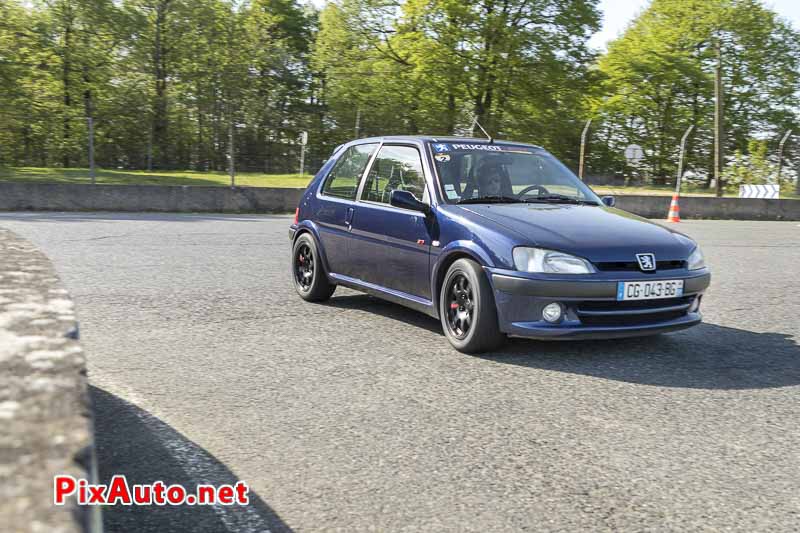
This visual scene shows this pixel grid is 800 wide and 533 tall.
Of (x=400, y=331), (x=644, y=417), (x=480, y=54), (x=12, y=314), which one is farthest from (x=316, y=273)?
(x=480, y=54)

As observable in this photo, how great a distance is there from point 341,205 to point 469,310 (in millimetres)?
2180

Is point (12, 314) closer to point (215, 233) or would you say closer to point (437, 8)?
point (215, 233)

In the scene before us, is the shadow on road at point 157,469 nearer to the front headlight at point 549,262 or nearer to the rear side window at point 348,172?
the front headlight at point 549,262

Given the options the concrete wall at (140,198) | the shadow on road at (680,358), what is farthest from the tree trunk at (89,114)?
the shadow on road at (680,358)

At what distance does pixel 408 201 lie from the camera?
6473mm

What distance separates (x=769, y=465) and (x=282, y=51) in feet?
172

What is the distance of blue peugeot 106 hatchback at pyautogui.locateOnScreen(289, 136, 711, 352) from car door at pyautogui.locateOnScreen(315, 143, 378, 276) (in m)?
0.02

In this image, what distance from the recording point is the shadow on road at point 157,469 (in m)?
3.00

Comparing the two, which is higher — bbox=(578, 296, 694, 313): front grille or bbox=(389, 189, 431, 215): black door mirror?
bbox=(389, 189, 431, 215): black door mirror

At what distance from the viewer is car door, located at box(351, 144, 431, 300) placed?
651 cm

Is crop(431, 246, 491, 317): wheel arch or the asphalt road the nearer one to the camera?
the asphalt road

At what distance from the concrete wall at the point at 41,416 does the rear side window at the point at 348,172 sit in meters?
5.13

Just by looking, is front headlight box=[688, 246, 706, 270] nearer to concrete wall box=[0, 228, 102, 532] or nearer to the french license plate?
the french license plate

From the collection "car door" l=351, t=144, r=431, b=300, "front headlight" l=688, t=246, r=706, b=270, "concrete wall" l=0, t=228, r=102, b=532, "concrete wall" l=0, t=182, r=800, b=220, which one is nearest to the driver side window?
"car door" l=351, t=144, r=431, b=300
